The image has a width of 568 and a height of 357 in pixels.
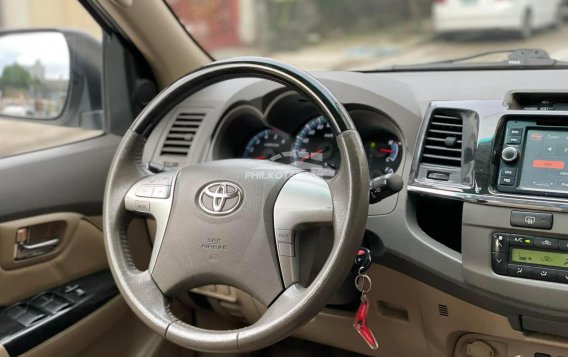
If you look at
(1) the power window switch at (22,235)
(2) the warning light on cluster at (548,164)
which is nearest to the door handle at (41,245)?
(1) the power window switch at (22,235)

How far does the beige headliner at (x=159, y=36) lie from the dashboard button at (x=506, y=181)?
3.89ft

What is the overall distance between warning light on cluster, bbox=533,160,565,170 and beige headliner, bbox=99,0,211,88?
4.07 feet

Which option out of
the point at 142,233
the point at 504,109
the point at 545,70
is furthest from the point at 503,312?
the point at 142,233

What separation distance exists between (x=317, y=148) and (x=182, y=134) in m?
0.48

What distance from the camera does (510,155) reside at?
1.62 m

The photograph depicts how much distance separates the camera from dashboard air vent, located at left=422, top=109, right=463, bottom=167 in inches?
67.2

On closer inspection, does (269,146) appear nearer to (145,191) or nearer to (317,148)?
(317,148)

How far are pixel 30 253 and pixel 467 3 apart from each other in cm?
444

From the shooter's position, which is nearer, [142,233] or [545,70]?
[545,70]

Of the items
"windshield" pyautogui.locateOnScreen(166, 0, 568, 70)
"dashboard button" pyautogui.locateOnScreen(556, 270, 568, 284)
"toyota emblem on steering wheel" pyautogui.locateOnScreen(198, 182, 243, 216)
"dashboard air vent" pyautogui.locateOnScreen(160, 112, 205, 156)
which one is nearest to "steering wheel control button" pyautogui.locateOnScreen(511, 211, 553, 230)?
"dashboard button" pyautogui.locateOnScreen(556, 270, 568, 284)

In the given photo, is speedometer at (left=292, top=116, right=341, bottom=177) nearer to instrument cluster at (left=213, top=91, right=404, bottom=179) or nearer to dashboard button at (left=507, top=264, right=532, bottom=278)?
instrument cluster at (left=213, top=91, right=404, bottom=179)

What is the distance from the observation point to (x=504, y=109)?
65.6 inches

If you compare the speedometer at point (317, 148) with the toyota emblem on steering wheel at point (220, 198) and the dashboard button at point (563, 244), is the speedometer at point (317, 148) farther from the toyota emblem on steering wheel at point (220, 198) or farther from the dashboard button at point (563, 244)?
the dashboard button at point (563, 244)

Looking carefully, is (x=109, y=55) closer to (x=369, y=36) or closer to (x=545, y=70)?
(x=545, y=70)
